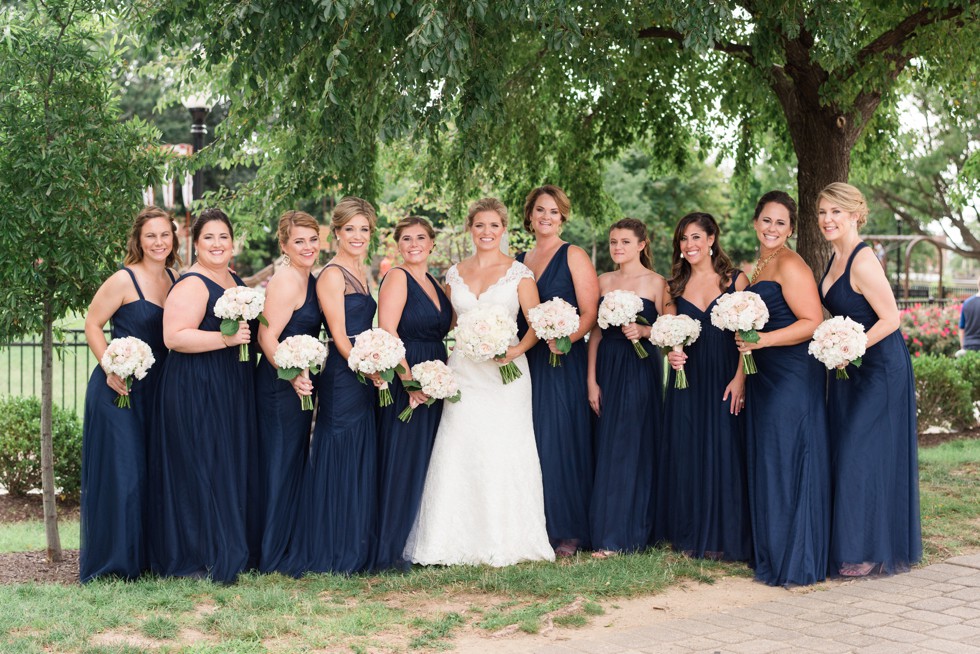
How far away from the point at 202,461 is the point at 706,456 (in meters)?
3.45

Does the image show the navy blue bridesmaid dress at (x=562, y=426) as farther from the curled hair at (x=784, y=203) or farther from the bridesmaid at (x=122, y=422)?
the bridesmaid at (x=122, y=422)

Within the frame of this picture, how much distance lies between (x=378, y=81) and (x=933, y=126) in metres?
26.9

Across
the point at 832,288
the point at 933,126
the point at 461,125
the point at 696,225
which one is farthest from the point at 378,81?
the point at 933,126

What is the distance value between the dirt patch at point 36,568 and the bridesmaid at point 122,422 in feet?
1.98

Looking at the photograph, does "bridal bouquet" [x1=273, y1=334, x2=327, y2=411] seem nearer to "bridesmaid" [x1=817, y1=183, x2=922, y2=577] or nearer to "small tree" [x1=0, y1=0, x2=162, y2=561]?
"small tree" [x1=0, y1=0, x2=162, y2=561]

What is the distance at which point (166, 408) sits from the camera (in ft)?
22.3

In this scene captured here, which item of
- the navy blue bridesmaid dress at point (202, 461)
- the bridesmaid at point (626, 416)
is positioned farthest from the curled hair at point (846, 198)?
the navy blue bridesmaid dress at point (202, 461)

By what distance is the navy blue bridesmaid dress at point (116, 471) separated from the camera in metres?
6.80

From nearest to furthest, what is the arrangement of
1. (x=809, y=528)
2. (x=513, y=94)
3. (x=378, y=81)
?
1. (x=809, y=528)
2. (x=378, y=81)
3. (x=513, y=94)

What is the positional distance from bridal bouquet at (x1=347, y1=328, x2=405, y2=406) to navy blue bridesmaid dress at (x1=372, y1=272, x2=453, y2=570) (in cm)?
45

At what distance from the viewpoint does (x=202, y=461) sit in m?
6.78

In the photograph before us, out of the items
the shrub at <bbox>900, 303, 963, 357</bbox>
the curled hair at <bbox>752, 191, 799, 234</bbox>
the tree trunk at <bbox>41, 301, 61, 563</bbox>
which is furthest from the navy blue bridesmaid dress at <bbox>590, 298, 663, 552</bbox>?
the shrub at <bbox>900, 303, 963, 357</bbox>

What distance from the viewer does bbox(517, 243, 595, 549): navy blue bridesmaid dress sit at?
292 inches

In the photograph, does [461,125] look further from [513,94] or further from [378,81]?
[513,94]
